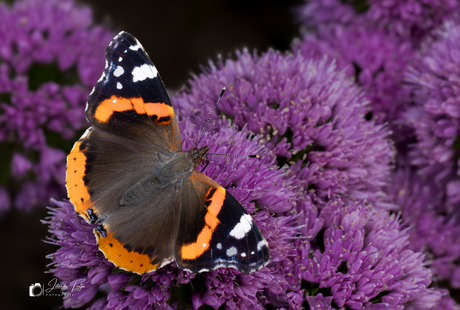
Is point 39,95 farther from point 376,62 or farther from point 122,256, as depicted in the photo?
point 376,62

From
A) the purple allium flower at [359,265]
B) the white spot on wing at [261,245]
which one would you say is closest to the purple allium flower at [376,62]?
the purple allium flower at [359,265]

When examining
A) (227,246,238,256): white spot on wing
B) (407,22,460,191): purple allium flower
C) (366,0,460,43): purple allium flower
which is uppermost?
(366,0,460,43): purple allium flower

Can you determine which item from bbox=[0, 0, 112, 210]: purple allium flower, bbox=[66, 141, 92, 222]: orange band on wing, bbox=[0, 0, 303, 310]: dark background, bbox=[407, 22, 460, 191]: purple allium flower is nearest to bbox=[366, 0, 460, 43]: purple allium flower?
bbox=[407, 22, 460, 191]: purple allium flower

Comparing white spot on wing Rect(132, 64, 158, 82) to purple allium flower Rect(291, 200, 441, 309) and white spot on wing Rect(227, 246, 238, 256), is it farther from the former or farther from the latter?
purple allium flower Rect(291, 200, 441, 309)

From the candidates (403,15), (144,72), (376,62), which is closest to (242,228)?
(144,72)

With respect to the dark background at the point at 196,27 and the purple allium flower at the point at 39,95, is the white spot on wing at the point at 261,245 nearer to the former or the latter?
the purple allium flower at the point at 39,95

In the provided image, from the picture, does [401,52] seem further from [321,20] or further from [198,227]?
[198,227]

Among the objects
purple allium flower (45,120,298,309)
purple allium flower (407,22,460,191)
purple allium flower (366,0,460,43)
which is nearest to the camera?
purple allium flower (45,120,298,309)
